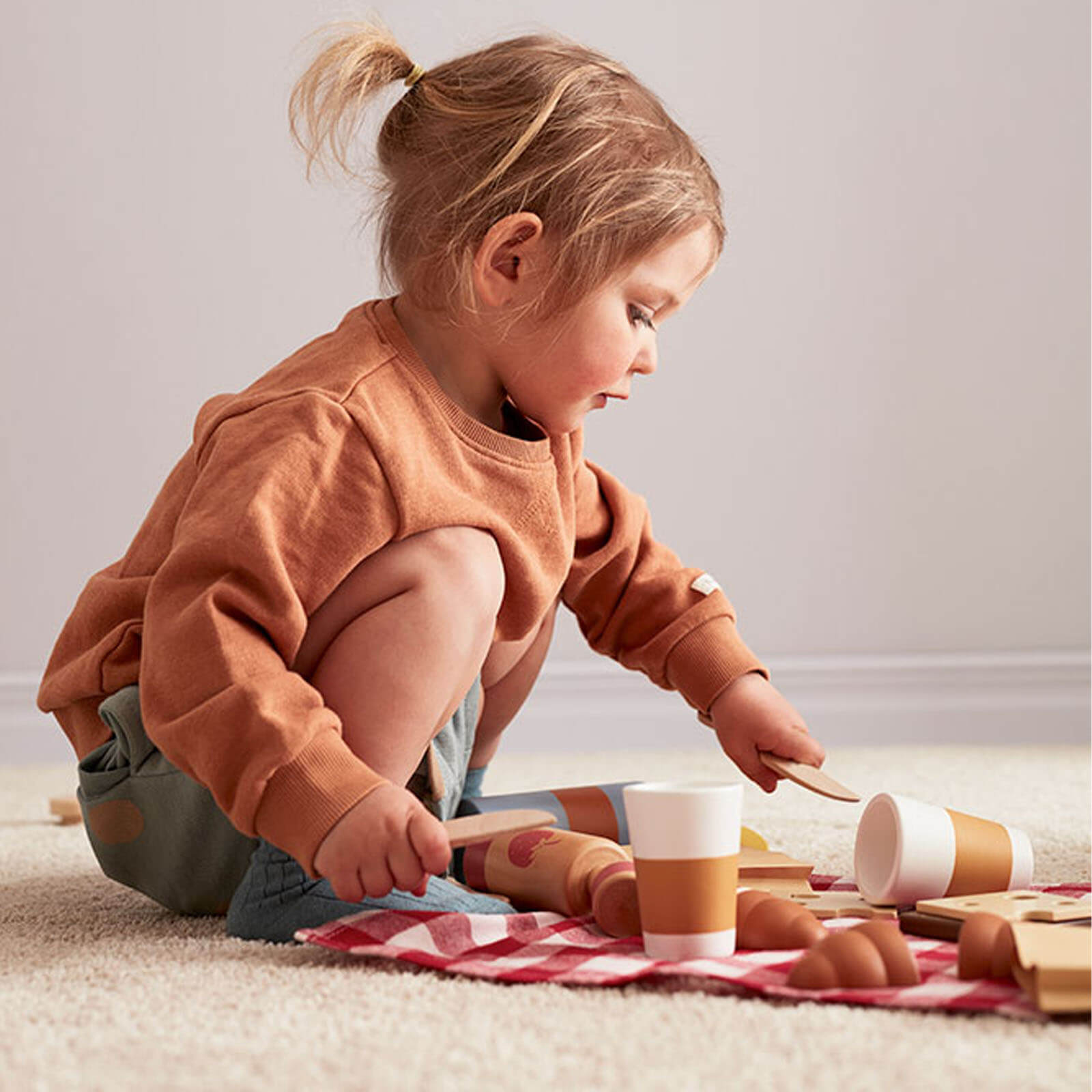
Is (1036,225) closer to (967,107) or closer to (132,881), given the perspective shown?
(967,107)

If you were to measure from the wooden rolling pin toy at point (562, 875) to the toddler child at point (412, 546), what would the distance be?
0.04m

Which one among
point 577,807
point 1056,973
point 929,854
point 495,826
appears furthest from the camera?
point 577,807

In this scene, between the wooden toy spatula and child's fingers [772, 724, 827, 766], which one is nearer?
the wooden toy spatula

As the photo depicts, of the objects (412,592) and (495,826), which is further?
(412,592)

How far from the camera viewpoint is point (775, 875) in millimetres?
917

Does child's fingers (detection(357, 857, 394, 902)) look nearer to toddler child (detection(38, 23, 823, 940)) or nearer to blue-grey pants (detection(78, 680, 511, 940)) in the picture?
toddler child (detection(38, 23, 823, 940))

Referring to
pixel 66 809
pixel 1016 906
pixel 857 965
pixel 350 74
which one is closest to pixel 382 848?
pixel 857 965

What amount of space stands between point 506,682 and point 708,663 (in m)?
0.16

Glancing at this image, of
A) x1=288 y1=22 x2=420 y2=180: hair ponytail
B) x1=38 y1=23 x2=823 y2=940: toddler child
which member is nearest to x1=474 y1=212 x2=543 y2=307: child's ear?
x1=38 y1=23 x2=823 y2=940: toddler child

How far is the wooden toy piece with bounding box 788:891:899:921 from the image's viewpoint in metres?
0.83

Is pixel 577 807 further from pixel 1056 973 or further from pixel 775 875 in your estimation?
pixel 1056 973

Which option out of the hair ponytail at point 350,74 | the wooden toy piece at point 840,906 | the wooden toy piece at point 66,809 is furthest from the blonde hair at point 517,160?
the wooden toy piece at point 66,809

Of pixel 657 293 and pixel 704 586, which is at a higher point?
pixel 657 293

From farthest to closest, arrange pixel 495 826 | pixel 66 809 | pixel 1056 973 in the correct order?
1. pixel 66 809
2. pixel 495 826
3. pixel 1056 973
